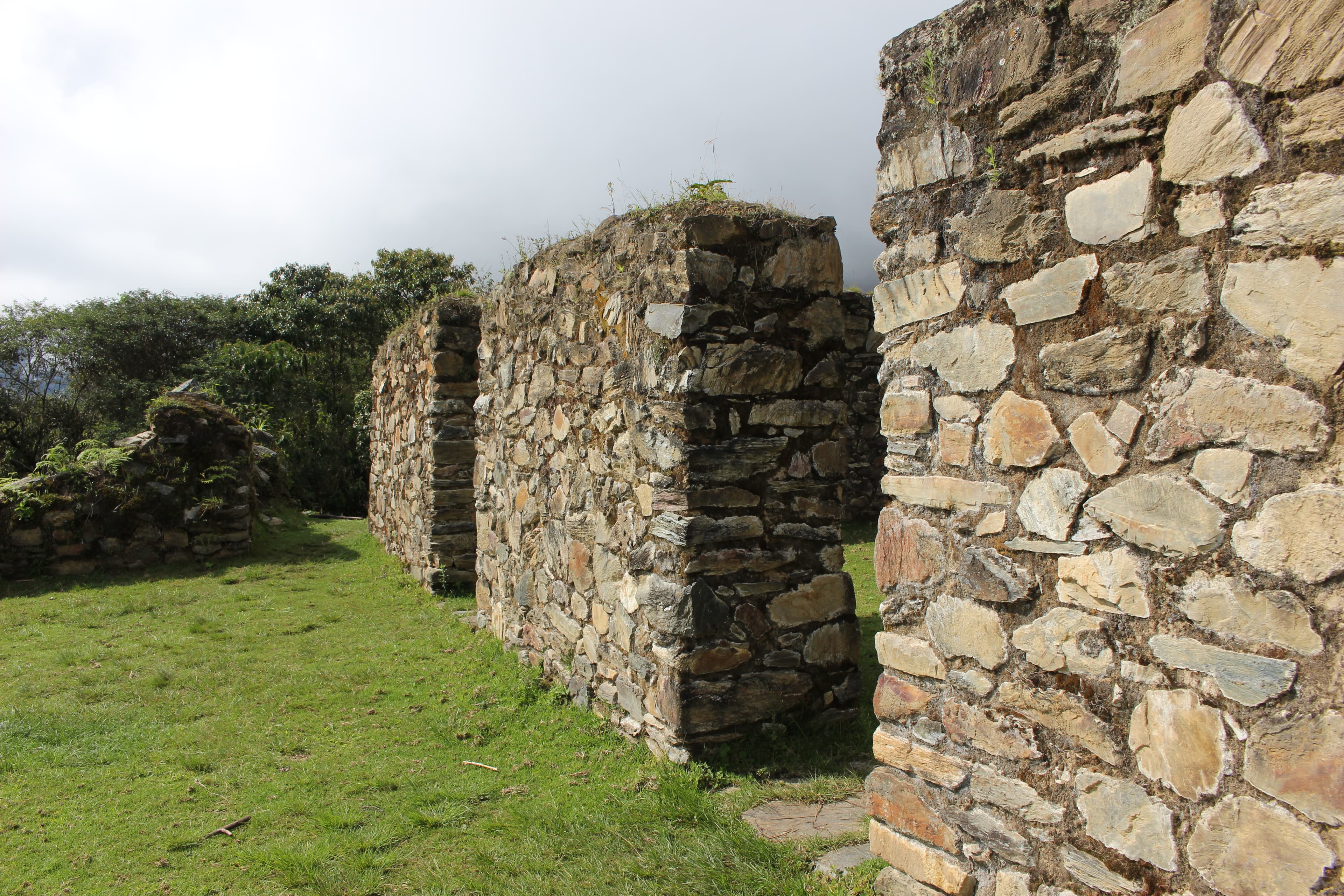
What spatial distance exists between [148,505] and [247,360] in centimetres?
908

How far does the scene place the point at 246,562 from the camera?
886 centimetres

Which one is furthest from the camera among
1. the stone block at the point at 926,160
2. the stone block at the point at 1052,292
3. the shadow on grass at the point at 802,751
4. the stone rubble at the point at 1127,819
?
the shadow on grass at the point at 802,751

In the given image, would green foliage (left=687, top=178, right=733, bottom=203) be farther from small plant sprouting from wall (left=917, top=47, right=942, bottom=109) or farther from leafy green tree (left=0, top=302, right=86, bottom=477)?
leafy green tree (left=0, top=302, right=86, bottom=477)

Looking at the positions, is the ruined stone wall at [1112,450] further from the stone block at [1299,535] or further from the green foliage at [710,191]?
the green foliage at [710,191]

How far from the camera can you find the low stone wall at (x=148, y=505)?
8.01 m

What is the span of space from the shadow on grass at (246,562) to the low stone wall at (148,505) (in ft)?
0.41

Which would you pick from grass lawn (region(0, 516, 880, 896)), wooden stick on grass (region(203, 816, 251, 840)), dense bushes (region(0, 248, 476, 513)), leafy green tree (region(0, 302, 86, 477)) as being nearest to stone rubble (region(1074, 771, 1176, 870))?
grass lawn (region(0, 516, 880, 896))

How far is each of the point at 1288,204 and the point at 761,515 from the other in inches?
96.2

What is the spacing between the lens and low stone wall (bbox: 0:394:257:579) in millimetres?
8008

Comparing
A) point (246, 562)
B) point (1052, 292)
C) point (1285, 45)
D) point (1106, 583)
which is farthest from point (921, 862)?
point (246, 562)

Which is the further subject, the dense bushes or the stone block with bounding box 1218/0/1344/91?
the dense bushes

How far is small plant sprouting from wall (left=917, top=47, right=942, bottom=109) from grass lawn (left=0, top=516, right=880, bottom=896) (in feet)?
7.93

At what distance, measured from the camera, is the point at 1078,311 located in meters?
1.84

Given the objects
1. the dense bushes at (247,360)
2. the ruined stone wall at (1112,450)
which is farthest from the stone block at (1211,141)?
the dense bushes at (247,360)
